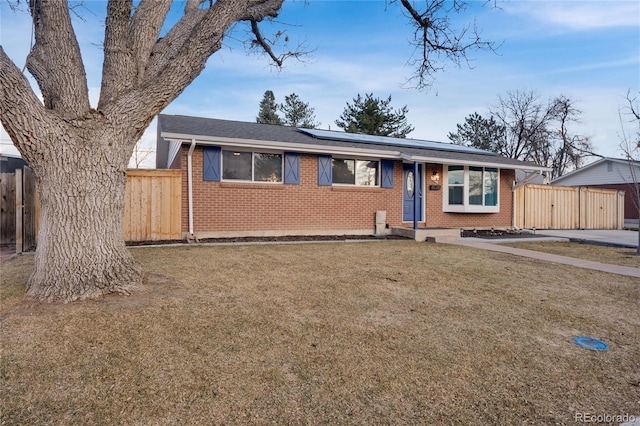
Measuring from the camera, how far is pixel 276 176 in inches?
413

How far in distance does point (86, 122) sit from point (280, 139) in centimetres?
659

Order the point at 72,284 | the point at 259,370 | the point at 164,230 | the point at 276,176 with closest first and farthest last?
the point at 259,370 → the point at 72,284 → the point at 164,230 → the point at 276,176

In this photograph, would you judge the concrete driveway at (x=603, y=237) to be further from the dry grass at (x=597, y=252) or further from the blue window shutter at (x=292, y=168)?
the blue window shutter at (x=292, y=168)

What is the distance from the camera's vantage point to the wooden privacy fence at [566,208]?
15016 millimetres

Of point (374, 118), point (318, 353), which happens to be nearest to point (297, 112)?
point (374, 118)

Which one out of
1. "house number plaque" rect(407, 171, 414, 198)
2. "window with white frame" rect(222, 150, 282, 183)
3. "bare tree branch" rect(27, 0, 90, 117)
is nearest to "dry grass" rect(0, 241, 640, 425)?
"bare tree branch" rect(27, 0, 90, 117)

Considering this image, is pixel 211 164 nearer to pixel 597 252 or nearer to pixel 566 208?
pixel 597 252

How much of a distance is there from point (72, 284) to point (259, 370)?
105 inches

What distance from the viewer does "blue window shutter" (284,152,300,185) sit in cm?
1044

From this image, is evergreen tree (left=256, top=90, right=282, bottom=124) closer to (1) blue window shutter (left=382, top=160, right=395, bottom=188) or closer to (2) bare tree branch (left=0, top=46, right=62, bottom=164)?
(1) blue window shutter (left=382, top=160, right=395, bottom=188)

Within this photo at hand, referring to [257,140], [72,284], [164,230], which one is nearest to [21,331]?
[72,284]

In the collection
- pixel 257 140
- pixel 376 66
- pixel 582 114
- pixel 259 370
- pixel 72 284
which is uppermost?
pixel 582 114

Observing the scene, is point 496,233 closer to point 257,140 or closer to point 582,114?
point 257,140

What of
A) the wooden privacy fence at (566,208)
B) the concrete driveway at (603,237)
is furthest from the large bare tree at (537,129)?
the concrete driveway at (603,237)
